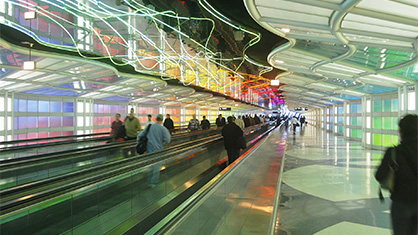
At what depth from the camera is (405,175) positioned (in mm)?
3062

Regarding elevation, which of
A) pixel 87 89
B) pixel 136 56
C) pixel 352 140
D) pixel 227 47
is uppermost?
pixel 227 47

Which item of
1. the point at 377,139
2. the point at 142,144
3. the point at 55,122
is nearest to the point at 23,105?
the point at 55,122

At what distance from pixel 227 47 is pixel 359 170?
13.4 metres

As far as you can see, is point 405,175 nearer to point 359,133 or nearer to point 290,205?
point 290,205

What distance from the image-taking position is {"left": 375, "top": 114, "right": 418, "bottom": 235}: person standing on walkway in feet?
10.0

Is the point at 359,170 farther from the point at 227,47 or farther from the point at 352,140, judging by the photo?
the point at 352,140

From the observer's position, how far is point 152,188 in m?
6.11

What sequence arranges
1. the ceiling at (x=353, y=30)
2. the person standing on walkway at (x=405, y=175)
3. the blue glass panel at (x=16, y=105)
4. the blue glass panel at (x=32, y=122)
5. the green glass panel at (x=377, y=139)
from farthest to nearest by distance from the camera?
the green glass panel at (x=377, y=139), the blue glass panel at (x=32, y=122), the blue glass panel at (x=16, y=105), the ceiling at (x=353, y=30), the person standing on walkway at (x=405, y=175)

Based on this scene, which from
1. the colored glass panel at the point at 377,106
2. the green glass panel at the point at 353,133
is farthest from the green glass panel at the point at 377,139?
the green glass panel at the point at 353,133

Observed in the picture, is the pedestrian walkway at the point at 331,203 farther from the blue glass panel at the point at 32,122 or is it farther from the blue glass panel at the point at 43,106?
the blue glass panel at the point at 43,106

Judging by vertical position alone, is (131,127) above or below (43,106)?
below

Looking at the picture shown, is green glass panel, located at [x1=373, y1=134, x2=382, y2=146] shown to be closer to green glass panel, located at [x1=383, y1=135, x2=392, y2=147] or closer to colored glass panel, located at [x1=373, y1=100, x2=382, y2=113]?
green glass panel, located at [x1=383, y1=135, x2=392, y2=147]

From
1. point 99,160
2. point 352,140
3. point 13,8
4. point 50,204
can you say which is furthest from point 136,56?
point 352,140

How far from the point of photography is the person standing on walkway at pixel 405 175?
3055mm
